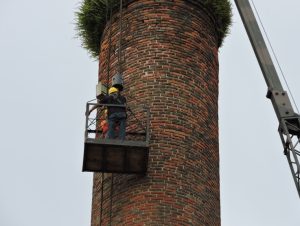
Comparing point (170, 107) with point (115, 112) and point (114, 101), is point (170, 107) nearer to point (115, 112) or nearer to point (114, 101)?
point (114, 101)

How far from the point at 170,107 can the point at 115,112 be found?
141 centimetres

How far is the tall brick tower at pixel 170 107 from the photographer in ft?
59.1

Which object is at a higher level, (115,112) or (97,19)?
(97,19)

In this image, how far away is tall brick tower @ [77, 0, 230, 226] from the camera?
18.0 m

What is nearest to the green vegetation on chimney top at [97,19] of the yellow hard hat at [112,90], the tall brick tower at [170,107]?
the tall brick tower at [170,107]

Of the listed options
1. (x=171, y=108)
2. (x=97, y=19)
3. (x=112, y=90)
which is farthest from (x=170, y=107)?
(x=97, y=19)

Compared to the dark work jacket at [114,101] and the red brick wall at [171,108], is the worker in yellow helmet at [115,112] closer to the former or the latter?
the dark work jacket at [114,101]

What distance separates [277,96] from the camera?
20938 mm

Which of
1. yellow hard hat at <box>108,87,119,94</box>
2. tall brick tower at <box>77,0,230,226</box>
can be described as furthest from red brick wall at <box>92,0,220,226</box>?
yellow hard hat at <box>108,87,119,94</box>

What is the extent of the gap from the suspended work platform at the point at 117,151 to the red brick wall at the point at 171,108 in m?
0.27

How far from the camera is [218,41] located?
71.2ft

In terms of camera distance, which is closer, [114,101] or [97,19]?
[114,101]

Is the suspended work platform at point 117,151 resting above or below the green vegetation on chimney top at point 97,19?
below

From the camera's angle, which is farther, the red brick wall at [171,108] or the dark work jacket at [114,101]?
the dark work jacket at [114,101]
